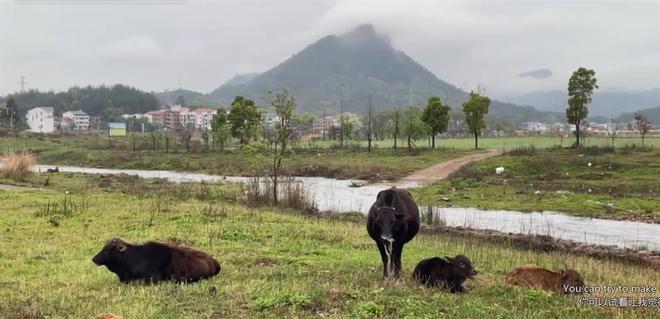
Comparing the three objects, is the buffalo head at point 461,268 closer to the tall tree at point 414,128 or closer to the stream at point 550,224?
the stream at point 550,224

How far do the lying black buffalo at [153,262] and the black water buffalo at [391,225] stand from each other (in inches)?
123

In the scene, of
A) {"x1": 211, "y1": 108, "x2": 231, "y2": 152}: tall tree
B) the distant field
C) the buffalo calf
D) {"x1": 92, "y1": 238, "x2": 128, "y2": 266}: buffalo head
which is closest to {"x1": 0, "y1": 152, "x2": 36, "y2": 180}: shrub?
{"x1": 92, "y1": 238, "x2": 128, "y2": 266}: buffalo head

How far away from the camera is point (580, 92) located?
2138 inches

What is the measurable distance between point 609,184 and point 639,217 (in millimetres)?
9814

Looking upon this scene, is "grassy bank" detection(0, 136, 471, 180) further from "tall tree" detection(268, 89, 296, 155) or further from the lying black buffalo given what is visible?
the lying black buffalo

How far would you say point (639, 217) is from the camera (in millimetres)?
27719

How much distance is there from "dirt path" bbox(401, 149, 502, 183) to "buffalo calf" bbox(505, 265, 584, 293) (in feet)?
115

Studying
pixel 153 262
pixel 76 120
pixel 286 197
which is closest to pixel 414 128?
pixel 286 197

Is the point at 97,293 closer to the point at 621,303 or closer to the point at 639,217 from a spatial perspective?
the point at 621,303

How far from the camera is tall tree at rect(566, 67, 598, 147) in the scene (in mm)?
54062

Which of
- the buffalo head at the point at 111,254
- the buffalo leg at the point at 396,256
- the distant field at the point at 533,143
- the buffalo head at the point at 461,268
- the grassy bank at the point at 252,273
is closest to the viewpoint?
the grassy bank at the point at 252,273

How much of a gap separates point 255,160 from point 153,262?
37087 mm

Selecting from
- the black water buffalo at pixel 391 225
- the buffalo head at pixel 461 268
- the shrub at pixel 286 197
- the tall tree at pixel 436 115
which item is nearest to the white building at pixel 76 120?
the tall tree at pixel 436 115

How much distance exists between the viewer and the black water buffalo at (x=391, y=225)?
10172 millimetres
